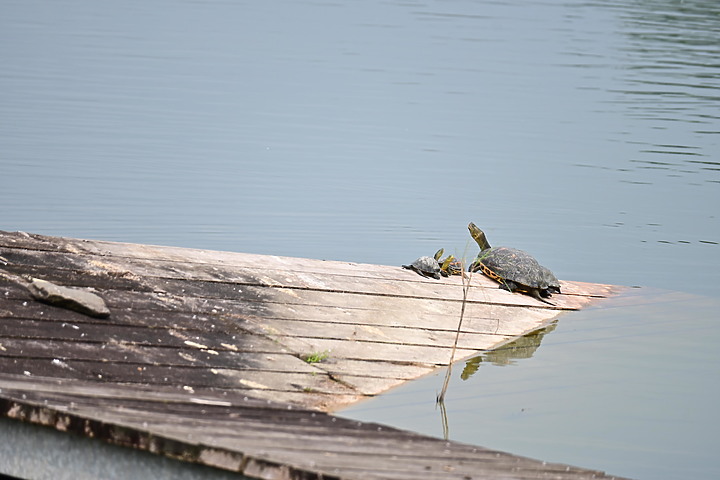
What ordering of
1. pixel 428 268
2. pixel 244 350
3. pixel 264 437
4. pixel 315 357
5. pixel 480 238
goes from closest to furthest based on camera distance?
pixel 264 437 < pixel 244 350 < pixel 315 357 < pixel 428 268 < pixel 480 238

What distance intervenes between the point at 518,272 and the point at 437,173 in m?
7.51

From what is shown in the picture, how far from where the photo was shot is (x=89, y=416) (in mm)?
3775

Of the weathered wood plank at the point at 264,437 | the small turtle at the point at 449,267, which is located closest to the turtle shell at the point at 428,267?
the small turtle at the point at 449,267

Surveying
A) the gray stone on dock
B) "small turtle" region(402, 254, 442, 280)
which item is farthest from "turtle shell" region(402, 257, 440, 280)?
the gray stone on dock

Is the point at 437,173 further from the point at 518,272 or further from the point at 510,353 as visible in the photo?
the point at 510,353

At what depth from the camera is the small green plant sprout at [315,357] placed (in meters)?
6.12

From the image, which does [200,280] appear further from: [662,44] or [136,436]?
[662,44]

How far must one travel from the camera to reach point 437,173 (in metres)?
15.9

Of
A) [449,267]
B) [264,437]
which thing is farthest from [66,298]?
[449,267]

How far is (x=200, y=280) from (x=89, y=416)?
117 inches

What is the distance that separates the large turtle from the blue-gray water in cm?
50

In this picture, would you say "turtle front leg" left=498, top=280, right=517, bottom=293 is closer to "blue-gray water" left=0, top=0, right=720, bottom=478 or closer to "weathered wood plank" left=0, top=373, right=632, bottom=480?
"blue-gray water" left=0, top=0, right=720, bottom=478

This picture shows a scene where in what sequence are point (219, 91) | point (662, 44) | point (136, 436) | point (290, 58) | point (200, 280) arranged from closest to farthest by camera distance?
point (136, 436) → point (200, 280) → point (219, 91) → point (290, 58) → point (662, 44)

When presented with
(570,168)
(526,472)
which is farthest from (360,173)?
(526,472)
